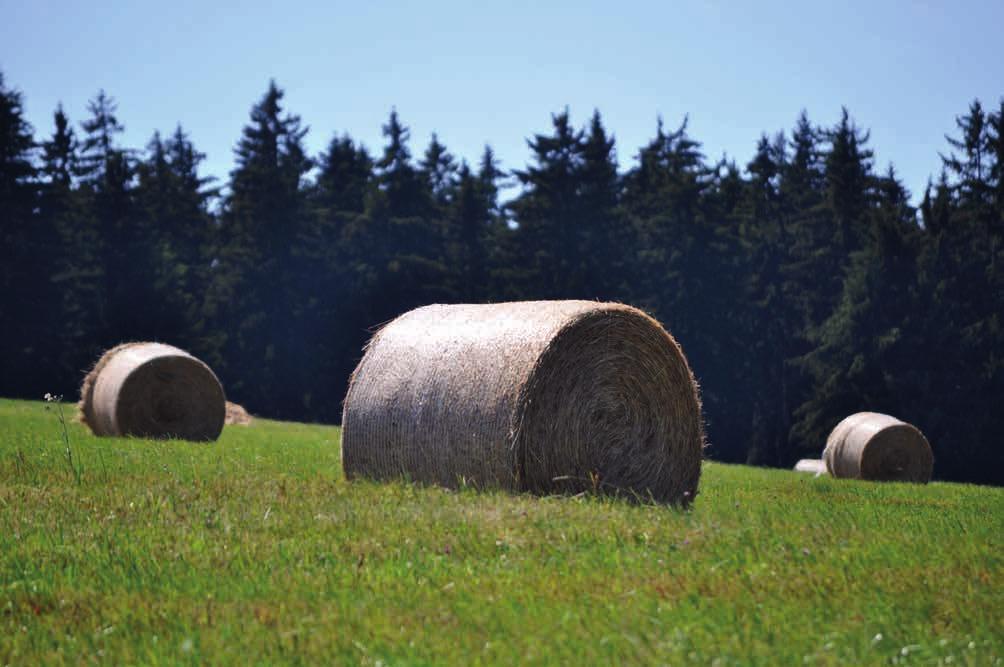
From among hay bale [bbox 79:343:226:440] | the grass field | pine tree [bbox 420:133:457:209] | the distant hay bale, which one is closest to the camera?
the grass field

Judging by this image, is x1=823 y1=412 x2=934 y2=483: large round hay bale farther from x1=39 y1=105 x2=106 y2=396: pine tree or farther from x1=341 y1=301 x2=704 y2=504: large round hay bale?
x1=39 y1=105 x2=106 y2=396: pine tree

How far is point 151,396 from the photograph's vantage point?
20078mm

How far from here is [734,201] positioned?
58.0m

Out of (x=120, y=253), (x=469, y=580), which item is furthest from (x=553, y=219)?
(x=469, y=580)

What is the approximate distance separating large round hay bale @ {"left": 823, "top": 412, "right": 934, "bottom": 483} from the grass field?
45.2 ft

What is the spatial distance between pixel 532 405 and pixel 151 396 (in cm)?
1135

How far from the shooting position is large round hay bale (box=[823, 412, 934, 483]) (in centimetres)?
2409

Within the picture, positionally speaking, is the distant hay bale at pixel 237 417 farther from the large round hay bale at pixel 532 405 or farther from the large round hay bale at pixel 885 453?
the large round hay bale at pixel 532 405

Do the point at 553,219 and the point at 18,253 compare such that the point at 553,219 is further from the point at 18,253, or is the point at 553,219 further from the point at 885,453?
the point at 885,453

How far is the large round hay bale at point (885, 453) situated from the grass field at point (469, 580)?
543 inches

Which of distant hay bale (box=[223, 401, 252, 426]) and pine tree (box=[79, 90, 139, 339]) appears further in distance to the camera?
pine tree (box=[79, 90, 139, 339])

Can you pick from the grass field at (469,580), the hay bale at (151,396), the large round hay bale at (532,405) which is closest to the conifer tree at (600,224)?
the hay bale at (151,396)

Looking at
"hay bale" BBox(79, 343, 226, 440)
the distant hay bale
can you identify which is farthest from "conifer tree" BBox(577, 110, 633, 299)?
"hay bale" BBox(79, 343, 226, 440)

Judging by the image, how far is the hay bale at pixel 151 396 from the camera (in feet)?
65.0
